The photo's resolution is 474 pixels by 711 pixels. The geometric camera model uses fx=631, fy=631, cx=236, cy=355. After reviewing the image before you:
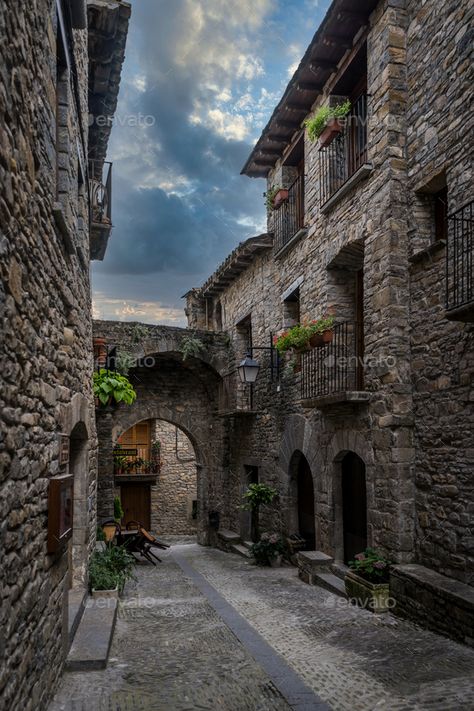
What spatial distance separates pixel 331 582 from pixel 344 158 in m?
5.89

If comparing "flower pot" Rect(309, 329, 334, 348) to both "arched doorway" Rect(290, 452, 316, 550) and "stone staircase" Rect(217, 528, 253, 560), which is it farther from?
→ "stone staircase" Rect(217, 528, 253, 560)

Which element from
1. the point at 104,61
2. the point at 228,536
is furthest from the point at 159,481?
the point at 104,61

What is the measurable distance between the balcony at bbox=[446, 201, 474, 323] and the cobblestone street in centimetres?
292

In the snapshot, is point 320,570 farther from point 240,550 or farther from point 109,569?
point 240,550

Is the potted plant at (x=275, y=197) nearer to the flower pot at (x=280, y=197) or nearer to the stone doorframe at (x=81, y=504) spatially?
the flower pot at (x=280, y=197)

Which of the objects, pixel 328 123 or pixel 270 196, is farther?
pixel 270 196

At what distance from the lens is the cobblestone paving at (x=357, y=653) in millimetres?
4574

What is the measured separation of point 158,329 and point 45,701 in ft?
32.3

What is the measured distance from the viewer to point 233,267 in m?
13.8

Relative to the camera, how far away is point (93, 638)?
5383 mm

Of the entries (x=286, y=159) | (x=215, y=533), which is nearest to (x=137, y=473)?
(x=215, y=533)

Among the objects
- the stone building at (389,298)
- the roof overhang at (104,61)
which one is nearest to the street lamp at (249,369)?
the stone building at (389,298)

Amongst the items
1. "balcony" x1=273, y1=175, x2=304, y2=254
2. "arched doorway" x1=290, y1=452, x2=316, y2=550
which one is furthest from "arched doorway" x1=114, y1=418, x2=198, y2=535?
"balcony" x1=273, y1=175, x2=304, y2=254

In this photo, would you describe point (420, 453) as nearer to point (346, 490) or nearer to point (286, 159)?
point (346, 490)
